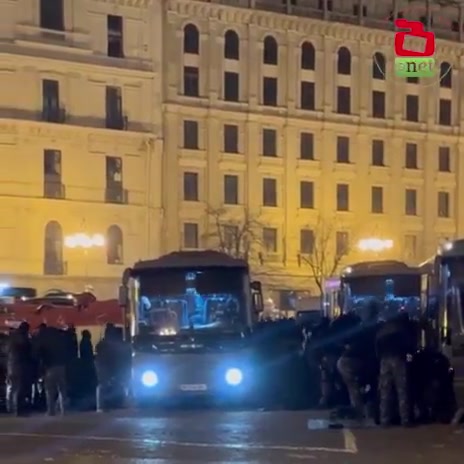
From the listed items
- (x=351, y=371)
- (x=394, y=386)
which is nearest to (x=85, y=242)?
(x=351, y=371)

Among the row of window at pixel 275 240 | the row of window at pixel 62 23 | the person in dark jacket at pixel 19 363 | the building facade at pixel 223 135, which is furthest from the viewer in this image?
the row of window at pixel 275 240

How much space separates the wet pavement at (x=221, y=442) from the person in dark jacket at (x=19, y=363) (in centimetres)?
350

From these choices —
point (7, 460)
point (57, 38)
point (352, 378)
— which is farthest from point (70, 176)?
point (7, 460)

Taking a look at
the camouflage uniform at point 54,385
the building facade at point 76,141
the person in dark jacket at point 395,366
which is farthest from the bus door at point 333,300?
the building facade at point 76,141

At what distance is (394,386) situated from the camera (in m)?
18.8

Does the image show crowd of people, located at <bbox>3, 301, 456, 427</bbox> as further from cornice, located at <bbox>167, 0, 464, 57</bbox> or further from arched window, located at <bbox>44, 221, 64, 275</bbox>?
cornice, located at <bbox>167, 0, 464, 57</bbox>

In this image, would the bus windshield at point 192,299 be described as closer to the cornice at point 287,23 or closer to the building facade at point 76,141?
the building facade at point 76,141

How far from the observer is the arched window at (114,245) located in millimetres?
65250

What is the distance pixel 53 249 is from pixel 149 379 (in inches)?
1574

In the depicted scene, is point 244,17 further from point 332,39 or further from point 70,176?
point 70,176

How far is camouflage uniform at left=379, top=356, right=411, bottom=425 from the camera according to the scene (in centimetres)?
1856

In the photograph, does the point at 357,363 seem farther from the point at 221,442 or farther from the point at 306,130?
the point at 306,130

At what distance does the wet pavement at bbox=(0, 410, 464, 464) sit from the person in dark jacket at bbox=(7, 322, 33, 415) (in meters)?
3.50

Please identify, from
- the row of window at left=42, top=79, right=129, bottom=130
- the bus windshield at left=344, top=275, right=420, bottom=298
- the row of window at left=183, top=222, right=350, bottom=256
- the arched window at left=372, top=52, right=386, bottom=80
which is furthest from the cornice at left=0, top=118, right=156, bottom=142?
the bus windshield at left=344, top=275, right=420, bottom=298
